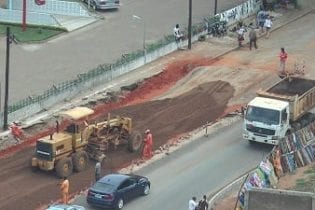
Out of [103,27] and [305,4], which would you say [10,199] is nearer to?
[103,27]

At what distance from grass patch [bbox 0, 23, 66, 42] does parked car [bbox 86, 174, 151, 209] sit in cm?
2567

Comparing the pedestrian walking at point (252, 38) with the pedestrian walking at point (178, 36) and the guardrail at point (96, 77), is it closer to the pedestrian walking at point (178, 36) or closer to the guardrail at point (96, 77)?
the guardrail at point (96, 77)

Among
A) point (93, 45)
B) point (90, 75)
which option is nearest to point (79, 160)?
point (90, 75)

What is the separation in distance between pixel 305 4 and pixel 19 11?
23.6 meters

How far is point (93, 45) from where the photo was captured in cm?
5781

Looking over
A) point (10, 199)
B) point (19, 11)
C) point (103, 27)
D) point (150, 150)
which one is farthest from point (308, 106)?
point (19, 11)

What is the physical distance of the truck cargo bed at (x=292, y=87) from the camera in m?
43.8

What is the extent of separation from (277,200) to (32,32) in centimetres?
3239

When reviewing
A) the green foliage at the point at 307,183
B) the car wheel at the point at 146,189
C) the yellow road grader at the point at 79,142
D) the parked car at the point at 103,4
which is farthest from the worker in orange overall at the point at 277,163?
the parked car at the point at 103,4

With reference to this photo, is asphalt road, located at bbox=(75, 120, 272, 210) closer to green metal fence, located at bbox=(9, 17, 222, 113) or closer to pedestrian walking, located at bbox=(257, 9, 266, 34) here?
green metal fence, located at bbox=(9, 17, 222, 113)

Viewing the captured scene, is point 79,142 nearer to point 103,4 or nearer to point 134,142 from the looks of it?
point 134,142

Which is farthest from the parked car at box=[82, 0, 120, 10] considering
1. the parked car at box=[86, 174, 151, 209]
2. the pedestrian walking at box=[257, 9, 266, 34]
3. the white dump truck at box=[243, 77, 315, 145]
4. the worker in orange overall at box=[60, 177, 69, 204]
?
the worker in orange overall at box=[60, 177, 69, 204]

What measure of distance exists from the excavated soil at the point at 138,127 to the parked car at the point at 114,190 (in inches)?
83.1

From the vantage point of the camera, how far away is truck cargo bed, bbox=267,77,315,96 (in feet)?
144
